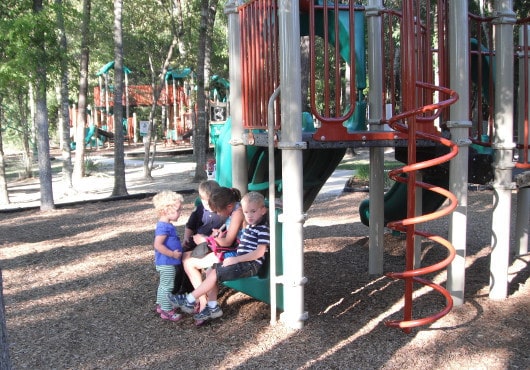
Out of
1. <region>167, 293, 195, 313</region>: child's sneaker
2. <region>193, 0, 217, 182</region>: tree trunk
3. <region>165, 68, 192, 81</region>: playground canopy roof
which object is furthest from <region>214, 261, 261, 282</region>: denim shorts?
<region>165, 68, 192, 81</region>: playground canopy roof

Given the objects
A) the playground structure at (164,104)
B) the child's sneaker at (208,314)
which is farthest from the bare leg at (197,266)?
the playground structure at (164,104)

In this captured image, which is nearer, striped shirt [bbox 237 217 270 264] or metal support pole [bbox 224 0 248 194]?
striped shirt [bbox 237 217 270 264]

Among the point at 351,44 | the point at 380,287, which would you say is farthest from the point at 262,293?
the point at 351,44

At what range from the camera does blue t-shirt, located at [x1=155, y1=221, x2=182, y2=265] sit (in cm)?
473

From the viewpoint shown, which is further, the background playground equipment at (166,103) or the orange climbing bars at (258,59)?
the background playground equipment at (166,103)

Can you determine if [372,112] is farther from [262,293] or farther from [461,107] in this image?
[262,293]

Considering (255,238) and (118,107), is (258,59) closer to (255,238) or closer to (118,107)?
(255,238)

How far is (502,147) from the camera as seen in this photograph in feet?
16.7

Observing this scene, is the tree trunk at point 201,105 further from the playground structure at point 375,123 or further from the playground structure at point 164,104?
the playground structure at point 164,104

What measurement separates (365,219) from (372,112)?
204cm

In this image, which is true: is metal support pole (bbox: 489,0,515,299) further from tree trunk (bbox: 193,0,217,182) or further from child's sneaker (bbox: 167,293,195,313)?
tree trunk (bbox: 193,0,217,182)

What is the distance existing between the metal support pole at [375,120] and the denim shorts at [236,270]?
175 cm

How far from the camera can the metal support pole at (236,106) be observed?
561 centimetres

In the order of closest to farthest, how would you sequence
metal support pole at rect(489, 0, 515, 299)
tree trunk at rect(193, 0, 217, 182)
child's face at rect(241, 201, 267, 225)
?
child's face at rect(241, 201, 267, 225) < metal support pole at rect(489, 0, 515, 299) < tree trunk at rect(193, 0, 217, 182)
